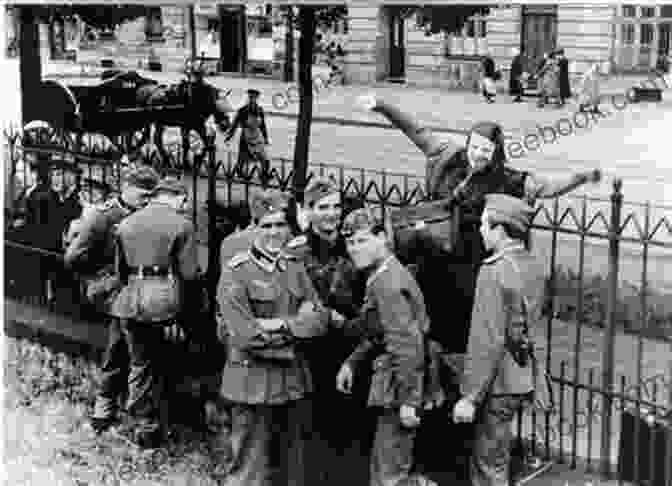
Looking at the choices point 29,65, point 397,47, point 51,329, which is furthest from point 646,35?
point 397,47

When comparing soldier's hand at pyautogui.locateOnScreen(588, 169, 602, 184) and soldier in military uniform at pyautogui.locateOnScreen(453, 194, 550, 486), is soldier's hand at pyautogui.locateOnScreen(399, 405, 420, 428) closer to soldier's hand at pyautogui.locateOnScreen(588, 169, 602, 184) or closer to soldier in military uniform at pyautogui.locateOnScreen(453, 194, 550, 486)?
soldier in military uniform at pyautogui.locateOnScreen(453, 194, 550, 486)

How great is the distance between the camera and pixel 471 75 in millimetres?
16703

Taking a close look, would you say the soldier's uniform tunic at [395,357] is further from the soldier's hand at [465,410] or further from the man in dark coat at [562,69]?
the man in dark coat at [562,69]

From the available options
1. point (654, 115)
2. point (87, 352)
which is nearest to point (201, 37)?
point (87, 352)

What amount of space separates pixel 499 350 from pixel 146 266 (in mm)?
2309

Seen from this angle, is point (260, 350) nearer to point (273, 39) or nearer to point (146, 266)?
point (146, 266)

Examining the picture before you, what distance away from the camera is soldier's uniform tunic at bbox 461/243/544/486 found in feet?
15.5

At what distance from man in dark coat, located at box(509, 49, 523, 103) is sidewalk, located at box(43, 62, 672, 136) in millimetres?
190

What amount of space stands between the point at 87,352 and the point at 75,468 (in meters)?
1.68

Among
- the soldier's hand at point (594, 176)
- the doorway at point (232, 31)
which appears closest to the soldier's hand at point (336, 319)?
→ the soldier's hand at point (594, 176)

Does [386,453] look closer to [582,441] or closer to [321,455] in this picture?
[321,455]

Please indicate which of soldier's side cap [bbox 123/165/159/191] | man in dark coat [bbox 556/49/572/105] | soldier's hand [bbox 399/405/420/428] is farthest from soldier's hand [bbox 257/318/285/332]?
man in dark coat [bbox 556/49/572/105]

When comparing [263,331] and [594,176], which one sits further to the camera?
[594,176]

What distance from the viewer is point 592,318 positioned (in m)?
9.15
